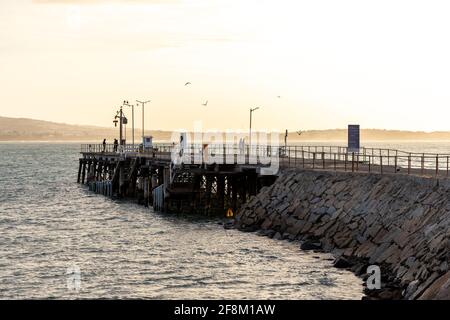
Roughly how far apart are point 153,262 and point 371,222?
404 inches

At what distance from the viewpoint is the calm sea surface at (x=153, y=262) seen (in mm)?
29656

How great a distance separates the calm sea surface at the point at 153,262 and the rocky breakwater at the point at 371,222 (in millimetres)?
1341

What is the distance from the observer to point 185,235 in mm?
44469

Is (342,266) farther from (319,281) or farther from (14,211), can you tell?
(14,211)

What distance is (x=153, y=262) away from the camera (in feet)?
118

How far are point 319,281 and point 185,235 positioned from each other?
15.2 metres

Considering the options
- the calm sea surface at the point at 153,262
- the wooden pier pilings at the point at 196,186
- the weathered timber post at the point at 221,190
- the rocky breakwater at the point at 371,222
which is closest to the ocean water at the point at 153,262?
the calm sea surface at the point at 153,262

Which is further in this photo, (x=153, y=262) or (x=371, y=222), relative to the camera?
(x=153, y=262)

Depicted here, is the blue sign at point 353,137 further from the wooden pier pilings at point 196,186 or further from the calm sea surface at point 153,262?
the calm sea surface at point 153,262
